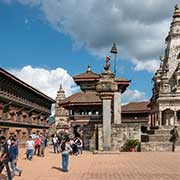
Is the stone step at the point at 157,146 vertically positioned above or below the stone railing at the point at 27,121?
below

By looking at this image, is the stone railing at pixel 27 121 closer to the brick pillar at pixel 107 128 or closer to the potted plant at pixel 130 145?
the potted plant at pixel 130 145

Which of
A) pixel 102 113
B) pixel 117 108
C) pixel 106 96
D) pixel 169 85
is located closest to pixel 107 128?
pixel 106 96

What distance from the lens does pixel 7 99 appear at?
4372cm

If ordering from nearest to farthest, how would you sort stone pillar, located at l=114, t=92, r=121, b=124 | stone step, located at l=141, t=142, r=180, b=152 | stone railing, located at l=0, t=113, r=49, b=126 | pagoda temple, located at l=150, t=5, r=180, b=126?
stone step, located at l=141, t=142, r=180, b=152, stone pillar, located at l=114, t=92, r=121, b=124, stone railing, located at l=0, t=113, r=49, b=126, pagoda temple, located at l=150, t=5, r=180, b=126

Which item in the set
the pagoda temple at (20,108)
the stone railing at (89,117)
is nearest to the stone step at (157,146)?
the stone railing at (89,117)

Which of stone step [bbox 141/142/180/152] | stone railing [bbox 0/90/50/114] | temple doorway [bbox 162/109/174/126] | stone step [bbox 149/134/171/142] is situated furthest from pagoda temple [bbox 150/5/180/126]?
stone step [bbox 141/142/180/152]

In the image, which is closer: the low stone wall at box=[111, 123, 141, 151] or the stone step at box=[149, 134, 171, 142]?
the low stone wall at box=[111, 123, 141, 151]

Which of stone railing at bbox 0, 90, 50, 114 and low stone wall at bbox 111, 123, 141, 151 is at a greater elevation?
stone railing at bbox 0, 90, 50, 114

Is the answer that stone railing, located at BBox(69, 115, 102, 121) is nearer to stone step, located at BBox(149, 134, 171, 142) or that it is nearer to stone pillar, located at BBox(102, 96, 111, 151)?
stone step, located at BBox(149, 134, 171, 142)

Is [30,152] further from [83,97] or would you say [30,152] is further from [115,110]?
[83,97]

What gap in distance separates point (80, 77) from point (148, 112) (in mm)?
14501

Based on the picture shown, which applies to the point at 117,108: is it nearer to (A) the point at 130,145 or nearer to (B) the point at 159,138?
(B) the point at 159,138

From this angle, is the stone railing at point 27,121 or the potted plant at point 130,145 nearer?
the potted plant at point 130,145

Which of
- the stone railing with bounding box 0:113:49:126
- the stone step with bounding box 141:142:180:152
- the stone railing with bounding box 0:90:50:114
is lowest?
the stone step with bounding box 141:142:180:152
